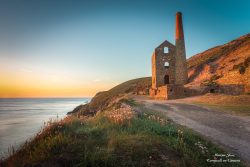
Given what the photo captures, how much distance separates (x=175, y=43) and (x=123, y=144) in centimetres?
4025

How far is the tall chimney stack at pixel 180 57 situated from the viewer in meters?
40.8

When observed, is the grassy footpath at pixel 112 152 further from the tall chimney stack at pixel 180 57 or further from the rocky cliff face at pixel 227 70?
the tall chimney stack at pixel 180 57

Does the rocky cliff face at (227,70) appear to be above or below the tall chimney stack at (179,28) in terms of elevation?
below

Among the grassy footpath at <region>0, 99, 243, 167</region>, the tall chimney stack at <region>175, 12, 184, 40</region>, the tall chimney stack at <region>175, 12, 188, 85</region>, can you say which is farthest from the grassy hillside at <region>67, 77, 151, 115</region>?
the grassy footpath at <region>0, 99, 243, 167</region>

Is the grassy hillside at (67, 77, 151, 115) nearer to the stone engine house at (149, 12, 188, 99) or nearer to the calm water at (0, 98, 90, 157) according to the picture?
the calm water at (0, 98, 90, 157)

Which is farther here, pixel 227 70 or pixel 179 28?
pixel 179 28

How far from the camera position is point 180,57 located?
40.8 meters

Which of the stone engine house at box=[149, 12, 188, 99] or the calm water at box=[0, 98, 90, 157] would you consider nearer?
the calm water at box=[0, 98, 90, 157]

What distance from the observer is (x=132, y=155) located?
4793 mm

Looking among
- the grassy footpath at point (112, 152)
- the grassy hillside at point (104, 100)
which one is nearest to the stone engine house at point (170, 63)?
the grassy hillside at point (104, 100)

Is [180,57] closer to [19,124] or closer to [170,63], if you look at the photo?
[170,63]

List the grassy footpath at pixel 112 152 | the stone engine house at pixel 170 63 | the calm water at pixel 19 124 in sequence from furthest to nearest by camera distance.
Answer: the stone engine house at pixel 170 63 → the calm water at pixel 19 124 → the grassy footpath at pixel 112 152

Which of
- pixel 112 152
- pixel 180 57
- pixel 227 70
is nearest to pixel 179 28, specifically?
pixel 180 57

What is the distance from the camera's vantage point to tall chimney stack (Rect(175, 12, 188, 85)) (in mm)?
40750
